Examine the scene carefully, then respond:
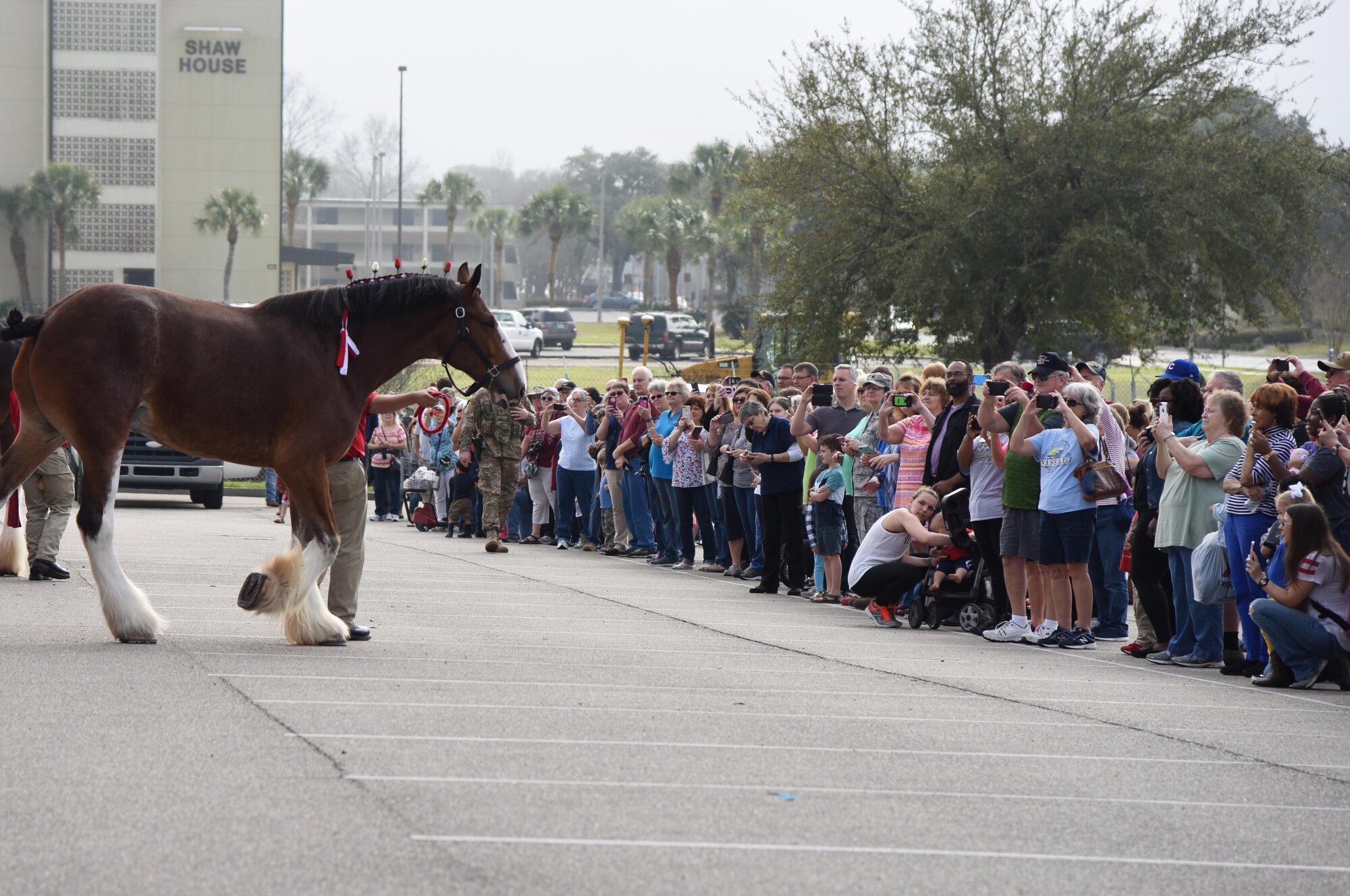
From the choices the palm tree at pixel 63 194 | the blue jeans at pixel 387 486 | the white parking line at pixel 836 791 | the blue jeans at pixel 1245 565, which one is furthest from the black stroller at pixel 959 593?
the palm tree at pixel 63 194

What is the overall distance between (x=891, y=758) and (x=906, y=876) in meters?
1.90

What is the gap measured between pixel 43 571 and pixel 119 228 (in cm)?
7550

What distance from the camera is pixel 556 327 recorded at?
72.9 metres

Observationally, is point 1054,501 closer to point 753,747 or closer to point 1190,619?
point 1190,619

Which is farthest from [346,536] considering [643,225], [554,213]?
[554,213]

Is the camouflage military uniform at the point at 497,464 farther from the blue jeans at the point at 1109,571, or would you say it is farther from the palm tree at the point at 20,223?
the palm tree at the point at 20,223

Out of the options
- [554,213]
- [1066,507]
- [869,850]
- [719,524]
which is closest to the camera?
[869,850]

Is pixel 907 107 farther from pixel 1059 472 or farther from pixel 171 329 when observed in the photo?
pixel 171 329

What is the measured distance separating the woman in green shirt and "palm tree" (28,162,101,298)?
77.8m

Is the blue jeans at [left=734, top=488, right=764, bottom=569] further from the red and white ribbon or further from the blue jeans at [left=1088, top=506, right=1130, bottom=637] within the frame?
the red and white ribbon

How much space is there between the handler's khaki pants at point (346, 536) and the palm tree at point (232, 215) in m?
75.9

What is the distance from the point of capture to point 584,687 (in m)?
8.59

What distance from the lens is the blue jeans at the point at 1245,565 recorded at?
10.5 m

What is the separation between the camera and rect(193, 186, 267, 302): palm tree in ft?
269
